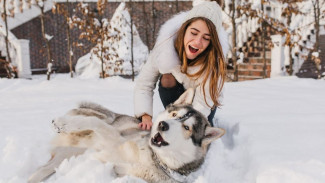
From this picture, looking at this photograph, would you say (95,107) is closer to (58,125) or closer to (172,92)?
(58,125)

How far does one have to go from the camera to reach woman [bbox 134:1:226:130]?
2189 millimetres

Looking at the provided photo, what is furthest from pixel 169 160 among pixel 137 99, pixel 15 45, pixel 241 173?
pixel 15 45

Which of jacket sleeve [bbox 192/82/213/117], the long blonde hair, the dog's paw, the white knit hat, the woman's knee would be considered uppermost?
the white knit hat

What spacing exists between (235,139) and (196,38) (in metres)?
0.98

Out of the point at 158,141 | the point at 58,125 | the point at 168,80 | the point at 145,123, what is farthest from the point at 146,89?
the point at 58,125

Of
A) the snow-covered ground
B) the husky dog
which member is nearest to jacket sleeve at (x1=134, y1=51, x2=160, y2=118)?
the husky dog

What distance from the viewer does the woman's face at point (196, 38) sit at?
217 centimetres

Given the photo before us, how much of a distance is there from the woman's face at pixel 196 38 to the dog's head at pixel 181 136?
1.50 feet

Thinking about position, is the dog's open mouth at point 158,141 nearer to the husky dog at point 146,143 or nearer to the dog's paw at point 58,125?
the husky dog at point 146,143

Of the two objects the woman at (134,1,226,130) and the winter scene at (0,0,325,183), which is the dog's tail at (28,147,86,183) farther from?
the woman at (134,1,226,130)

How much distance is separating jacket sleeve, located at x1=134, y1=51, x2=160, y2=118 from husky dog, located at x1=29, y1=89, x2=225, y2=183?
247mm

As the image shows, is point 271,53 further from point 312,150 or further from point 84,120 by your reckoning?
point 84,120

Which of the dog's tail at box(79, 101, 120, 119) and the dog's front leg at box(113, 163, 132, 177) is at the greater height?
the dog's tail at box(79, 101, 120, 119)

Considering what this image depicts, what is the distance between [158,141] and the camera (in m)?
1.86
